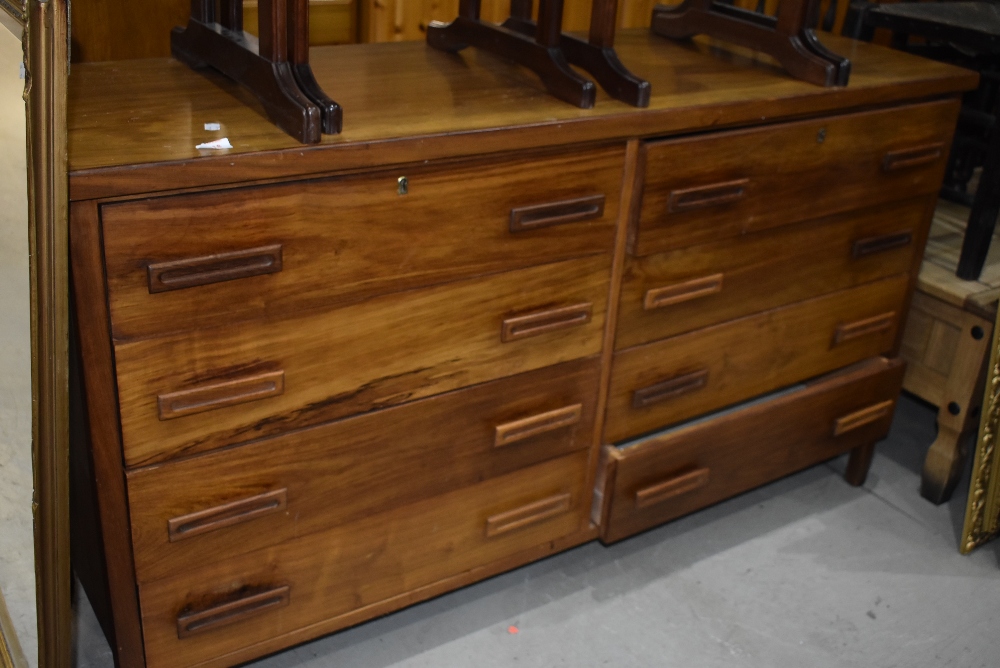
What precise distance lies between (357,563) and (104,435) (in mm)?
456

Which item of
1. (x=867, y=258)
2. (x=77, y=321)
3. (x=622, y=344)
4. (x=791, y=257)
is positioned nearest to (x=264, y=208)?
(x=77, y=321)

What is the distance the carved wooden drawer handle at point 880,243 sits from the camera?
186 cm

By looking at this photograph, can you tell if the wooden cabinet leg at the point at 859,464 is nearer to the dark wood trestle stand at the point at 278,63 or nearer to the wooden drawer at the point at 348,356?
the wooden drawer at the point at 348,356

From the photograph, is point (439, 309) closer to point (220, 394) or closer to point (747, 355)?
point (220, 394)

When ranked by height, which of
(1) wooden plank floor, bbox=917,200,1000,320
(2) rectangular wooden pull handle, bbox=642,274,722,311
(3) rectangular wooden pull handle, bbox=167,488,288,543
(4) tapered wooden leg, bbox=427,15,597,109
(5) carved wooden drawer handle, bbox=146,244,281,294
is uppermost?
(4) tapered wooden leg, bbox=427,15,597,109

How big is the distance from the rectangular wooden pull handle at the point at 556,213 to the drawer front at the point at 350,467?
24cm

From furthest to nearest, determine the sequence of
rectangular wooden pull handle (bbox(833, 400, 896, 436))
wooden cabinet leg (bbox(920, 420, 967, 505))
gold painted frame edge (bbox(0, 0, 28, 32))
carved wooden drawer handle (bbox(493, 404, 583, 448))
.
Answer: wooden cabinet leg (bbox(920, 420, 967, 505)) → rectangular wooden pull handle (bbox(833, 400, 896, 436)) → carved wooden drawer handle (bbox(493, 404, 583, 448)) → gold painted frame edge (bbox(0, 0, 28, 32))

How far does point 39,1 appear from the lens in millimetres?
965

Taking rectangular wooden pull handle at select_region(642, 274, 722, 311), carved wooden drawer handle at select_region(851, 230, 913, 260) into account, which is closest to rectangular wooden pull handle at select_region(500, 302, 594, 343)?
rectangular wooden pull handle at select_region(642, 274, 722, 311)

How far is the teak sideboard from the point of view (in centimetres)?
121

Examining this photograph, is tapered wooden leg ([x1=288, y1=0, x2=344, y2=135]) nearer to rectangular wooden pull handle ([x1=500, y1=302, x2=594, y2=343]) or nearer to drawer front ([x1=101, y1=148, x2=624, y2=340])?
drawer front ([x1=101, y1=148, x2=624, y2=340])

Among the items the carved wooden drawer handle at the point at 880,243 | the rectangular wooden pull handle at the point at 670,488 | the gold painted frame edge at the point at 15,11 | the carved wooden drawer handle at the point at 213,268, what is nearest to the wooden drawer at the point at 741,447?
the rectangular wooden pull handle at the point at 670,488

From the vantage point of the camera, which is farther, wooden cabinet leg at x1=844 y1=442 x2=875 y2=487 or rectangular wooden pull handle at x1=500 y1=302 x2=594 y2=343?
wooden cabinet leg at x1=844 y1=442 x2=875 y2=487

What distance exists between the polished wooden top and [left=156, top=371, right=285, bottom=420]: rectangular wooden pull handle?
10.2 inches
